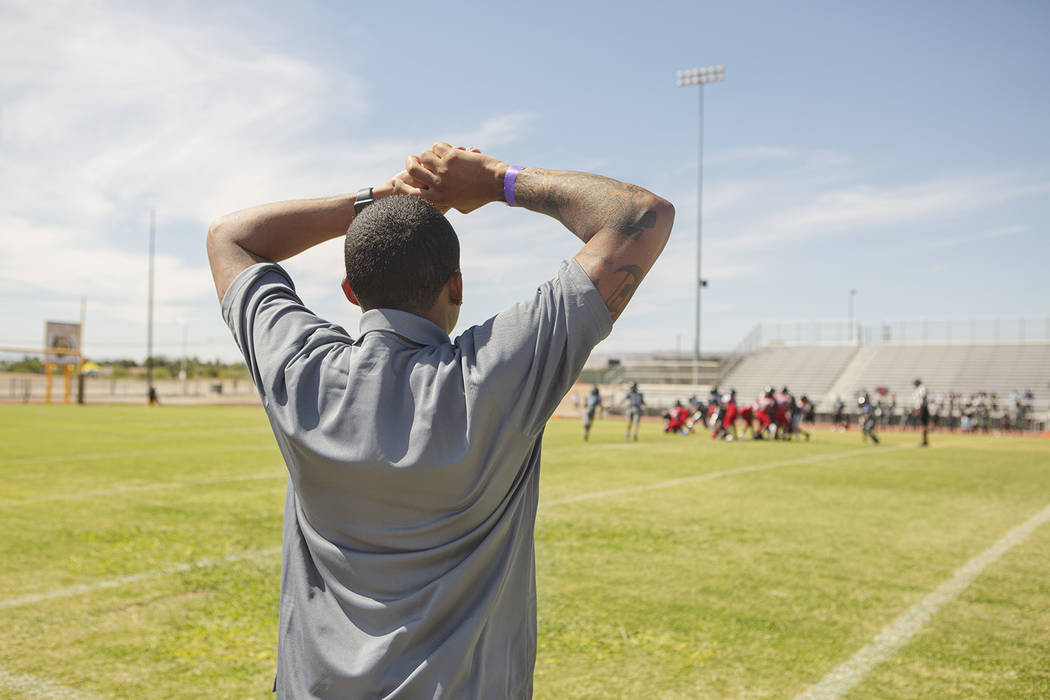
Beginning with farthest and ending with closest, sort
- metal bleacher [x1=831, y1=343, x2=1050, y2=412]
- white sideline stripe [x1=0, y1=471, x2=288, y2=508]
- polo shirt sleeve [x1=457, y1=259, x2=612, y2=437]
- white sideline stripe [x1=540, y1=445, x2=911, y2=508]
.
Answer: metal bleacher [x1=831, y1=343, x2=1050, y2=412], white sideline stripe [x1=540, y1=445, x2=911, y2=508], white sideline stripe [x1=0, y1=471, x2=288, y2=508], polo shirt sleeve [x1=457, y1=259, x2=612, y2=437]

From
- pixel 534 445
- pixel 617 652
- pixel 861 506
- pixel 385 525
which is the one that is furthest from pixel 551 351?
pixel 861 506

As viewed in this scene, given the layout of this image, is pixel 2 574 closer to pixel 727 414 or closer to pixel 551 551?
A: pixel 551 551

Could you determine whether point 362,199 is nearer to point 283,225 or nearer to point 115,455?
point 283,225

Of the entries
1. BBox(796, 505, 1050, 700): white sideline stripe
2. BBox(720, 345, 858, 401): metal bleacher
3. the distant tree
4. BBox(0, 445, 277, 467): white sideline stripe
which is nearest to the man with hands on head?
BBox(796, 505, 1050, 700): white sideline stripe

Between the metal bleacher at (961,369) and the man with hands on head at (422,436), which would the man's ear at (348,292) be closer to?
the man with hands on head at (422,436)

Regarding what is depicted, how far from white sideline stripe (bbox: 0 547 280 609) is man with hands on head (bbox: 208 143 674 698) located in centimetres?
463

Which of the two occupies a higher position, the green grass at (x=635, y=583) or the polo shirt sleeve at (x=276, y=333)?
the polo shirt sleeve at (x=276, y=333)

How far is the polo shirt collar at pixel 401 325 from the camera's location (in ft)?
4.83

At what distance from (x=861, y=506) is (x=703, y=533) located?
3.17 metres

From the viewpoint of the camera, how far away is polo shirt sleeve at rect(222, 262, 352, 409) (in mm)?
1458

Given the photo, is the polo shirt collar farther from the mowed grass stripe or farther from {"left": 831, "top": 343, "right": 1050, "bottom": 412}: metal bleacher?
{"left": 831, "top": 343, "right": 1050, "bottom": 412}: metal bleacher

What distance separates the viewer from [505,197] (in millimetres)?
1683

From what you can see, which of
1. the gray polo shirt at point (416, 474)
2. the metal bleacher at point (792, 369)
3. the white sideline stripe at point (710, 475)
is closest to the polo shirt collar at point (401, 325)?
the gray polo shirt at point (416, 474)

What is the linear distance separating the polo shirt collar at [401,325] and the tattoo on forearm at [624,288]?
344 millimetres
